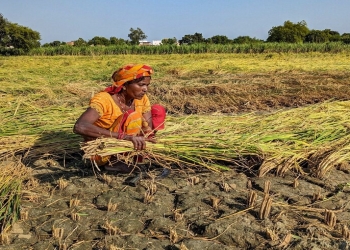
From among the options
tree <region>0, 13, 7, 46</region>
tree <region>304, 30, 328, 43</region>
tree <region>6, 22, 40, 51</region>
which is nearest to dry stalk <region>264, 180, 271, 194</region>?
tree <region>6, 22, 40, 51</region>

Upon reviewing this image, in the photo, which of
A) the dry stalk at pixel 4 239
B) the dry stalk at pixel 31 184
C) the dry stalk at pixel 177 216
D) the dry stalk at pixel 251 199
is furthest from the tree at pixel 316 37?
the dry stalk at pixel 4 239

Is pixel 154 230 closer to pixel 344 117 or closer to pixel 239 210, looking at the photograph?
pixel 239 210

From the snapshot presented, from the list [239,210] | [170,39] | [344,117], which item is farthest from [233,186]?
[170,39]

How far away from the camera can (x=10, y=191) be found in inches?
101

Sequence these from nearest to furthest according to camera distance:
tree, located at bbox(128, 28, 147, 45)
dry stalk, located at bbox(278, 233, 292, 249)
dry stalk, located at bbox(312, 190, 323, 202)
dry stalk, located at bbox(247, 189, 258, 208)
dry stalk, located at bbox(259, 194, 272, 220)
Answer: dry stalk, located at bbox(278, 233, 292, 249) → dry stalk, located at bbox(259, 194, 272, 220) → dry stalk, located at bbox(247, 189, 258, 208) → dry stalk, located at bbox(312, 190, 323, 202) → tree, located at bbox(128, 28, 147, 45)

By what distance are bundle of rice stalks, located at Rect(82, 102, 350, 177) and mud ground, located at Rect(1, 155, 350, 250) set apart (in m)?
0.10

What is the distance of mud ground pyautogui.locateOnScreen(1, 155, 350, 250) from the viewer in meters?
2.07

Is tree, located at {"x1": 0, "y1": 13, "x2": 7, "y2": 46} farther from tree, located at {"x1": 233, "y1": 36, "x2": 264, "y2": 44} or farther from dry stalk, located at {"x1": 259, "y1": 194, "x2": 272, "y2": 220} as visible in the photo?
dry stalk, located at {"x1": 259, "y1": 194, "x2": 272, "y2": 220}

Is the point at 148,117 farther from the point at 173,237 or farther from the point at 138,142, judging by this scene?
the point at 173,237

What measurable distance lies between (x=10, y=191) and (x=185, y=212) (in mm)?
1170

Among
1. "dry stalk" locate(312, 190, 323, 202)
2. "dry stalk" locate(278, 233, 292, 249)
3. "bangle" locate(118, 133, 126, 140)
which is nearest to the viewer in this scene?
"dry stalk" locate(278, 233, 292, 249)

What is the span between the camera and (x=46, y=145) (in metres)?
3.43

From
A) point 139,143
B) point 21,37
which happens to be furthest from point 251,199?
point 21,37

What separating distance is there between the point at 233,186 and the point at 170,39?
37561mm
